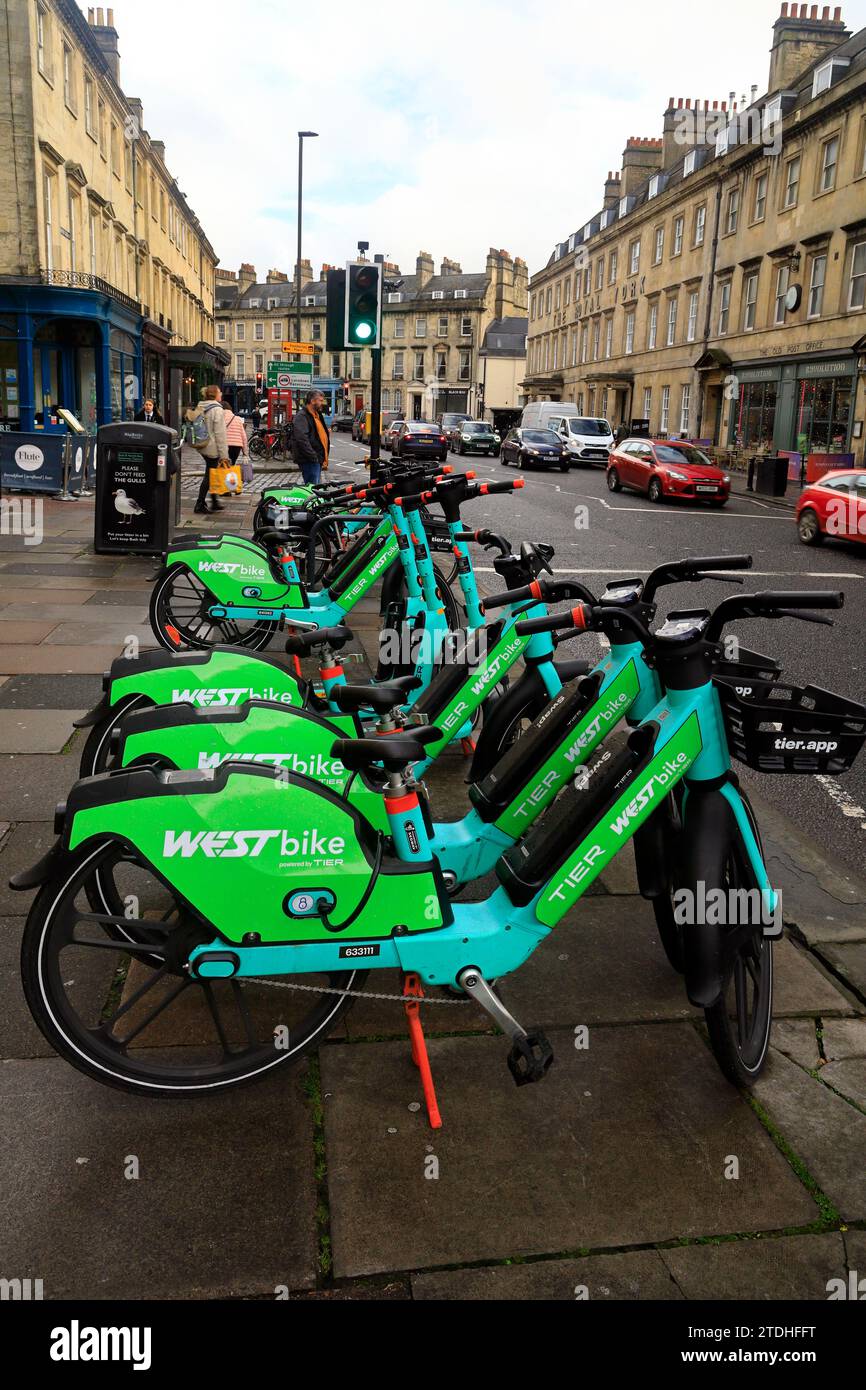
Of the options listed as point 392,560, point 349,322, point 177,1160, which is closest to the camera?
point 177,1160

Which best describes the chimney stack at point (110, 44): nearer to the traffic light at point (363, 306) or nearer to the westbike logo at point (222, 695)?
the traffic light at point (363, 306)

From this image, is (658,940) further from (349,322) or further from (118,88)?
(118,88)

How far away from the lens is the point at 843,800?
16.7 feet

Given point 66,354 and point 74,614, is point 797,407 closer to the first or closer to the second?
point 66,354

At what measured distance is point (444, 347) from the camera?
86.4m

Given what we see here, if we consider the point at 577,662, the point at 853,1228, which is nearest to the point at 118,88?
the point at 577,662

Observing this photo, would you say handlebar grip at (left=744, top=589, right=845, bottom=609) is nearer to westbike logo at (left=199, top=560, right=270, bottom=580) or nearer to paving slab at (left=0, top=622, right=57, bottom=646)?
westbike logo at (left=199, top=560, right=270, bottom=580)

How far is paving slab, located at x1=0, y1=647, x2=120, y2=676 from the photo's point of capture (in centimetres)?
641

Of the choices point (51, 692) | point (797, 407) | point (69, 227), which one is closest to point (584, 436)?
point (797, 407)

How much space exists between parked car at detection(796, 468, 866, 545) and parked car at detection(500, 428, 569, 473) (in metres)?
16.0

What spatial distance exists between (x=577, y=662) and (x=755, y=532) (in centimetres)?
1485

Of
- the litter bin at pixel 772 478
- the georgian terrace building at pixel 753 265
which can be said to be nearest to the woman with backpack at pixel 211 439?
the litter bin at pixel 772 478

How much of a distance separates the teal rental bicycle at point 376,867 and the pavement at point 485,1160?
0.16m

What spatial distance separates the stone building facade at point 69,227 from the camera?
21859 mm
